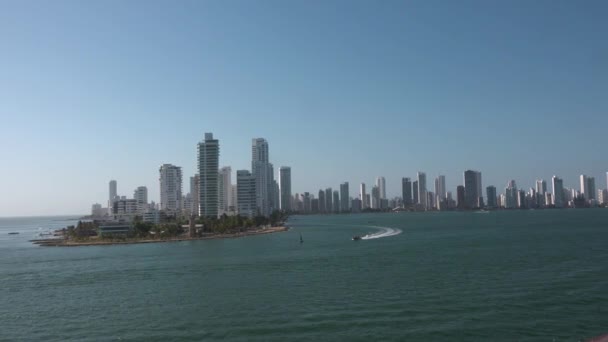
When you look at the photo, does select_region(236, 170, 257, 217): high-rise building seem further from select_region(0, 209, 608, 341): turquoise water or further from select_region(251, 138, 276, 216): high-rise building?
select_region(0, 209, 608, 341): turquoise water

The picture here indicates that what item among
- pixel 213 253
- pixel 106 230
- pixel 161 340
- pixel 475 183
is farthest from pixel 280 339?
pixel 475 183

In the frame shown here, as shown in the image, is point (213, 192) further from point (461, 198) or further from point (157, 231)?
point (461, 198)

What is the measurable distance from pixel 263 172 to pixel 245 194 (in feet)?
124

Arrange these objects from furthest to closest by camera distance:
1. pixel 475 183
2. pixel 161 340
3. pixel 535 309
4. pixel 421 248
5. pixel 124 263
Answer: pixel 475 183, pixel 421 248, pixel 124 263, pixel 535 309, pixel 161 340

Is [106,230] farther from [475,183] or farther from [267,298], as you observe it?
[475,183]

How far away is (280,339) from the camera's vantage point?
13.7 meters

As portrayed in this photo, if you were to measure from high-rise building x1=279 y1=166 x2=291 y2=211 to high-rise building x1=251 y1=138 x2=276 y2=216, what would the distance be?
98.8 ft

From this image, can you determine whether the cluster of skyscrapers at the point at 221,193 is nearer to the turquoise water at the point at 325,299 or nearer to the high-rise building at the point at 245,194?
the high-rise building at the point at 245,194

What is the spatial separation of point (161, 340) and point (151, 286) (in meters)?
10.0

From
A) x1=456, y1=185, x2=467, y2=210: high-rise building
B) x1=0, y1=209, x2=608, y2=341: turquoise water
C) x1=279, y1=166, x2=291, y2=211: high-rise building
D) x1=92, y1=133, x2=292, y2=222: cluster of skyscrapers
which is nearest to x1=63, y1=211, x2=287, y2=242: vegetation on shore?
x1=92, y1=133, x2=292, y2=222: cluster of skyscrapers

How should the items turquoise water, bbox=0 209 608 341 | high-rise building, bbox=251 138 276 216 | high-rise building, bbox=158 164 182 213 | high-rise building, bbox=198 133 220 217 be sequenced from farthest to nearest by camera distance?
high-rise building, bbox=251 138 276 216 → high-rise building, bbox=158 164 182 213 → high-rise building, bbox=198 133 220 217 → turquoise water, bbox=0 209 608 341

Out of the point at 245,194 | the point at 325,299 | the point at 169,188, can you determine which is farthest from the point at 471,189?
the point at 325,299

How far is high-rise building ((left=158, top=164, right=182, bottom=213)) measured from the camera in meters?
134

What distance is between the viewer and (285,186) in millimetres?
187250
